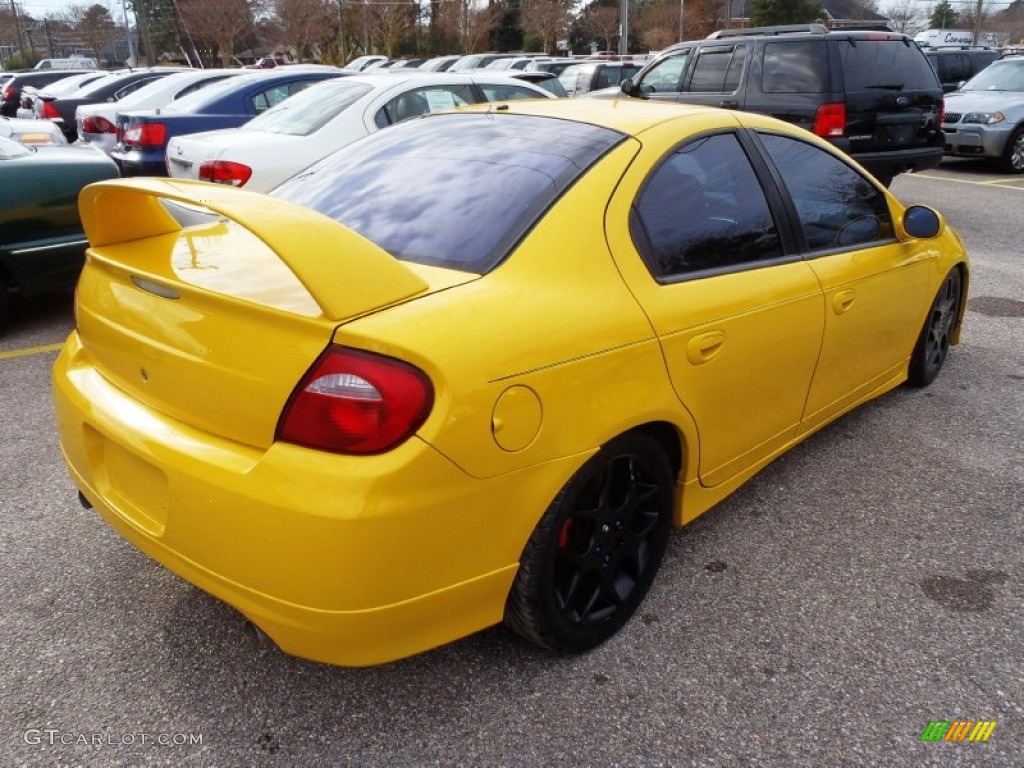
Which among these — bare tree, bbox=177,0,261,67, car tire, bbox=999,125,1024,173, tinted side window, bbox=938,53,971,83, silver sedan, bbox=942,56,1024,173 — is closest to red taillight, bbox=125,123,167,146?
silver sedan, bbox=942,56,1024,173

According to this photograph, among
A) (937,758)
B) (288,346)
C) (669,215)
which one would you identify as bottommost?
(937,758)

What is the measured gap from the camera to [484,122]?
2.97 metres

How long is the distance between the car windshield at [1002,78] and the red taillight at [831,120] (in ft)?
23.9

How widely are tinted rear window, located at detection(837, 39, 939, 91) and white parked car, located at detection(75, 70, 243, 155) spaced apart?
25.7 ft

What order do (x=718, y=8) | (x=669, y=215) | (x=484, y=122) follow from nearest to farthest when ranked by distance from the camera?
(x=669, y=215)
(x=484, y=122)
(x=718, y=8)

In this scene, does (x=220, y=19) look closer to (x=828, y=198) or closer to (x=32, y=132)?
(x=32, y=132)

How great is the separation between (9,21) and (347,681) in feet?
251

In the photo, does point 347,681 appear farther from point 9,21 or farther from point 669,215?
point 9,21

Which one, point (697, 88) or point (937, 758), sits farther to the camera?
point (697, 88)

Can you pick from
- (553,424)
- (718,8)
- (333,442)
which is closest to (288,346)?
(333,442)

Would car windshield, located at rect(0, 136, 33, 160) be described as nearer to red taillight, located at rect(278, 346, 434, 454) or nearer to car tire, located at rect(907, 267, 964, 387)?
red taillight, located at rect(278, 346, 434, 454)

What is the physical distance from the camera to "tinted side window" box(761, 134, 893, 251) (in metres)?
3.17

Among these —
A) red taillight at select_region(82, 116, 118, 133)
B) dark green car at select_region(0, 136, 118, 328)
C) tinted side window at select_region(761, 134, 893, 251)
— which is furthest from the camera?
red taillight at select_region(82, 116, 118, 133)

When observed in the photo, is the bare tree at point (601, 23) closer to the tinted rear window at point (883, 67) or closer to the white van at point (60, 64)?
the white van at point (60, 64)
